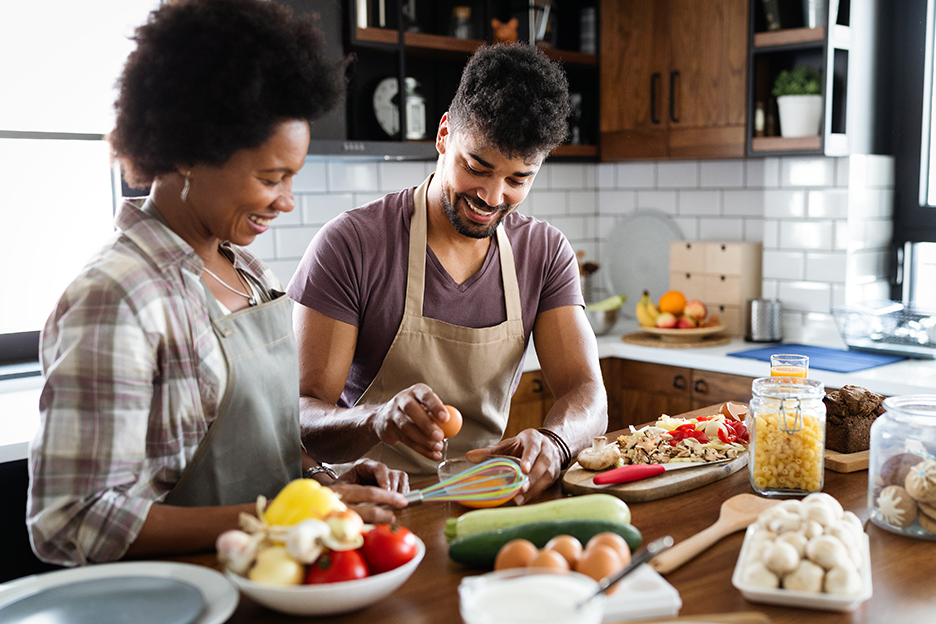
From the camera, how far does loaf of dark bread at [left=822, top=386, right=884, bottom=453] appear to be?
168 cm

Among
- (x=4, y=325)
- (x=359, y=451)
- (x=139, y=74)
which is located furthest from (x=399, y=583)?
(x=4, y=325)

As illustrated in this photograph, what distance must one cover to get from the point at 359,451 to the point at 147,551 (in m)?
0.59

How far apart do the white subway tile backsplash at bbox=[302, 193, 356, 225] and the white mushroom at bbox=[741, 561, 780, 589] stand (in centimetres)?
258

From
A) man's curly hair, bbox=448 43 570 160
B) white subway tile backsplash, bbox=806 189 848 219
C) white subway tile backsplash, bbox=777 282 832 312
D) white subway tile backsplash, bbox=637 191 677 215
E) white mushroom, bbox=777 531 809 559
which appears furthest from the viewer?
white subway tile backsplash, bbox=637 191 677 215

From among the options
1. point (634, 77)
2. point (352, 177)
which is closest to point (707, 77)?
point (634, 77)

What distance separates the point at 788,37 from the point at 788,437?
2291 millimetres

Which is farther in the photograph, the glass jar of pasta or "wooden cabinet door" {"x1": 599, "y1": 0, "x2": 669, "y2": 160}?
"wooden cabinet door" {"x1": 599, "y1": 0, "x2": 669, "y2": 160}

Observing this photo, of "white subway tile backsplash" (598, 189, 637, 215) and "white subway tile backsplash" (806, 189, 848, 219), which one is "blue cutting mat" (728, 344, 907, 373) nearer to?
"white subway tile backsplash" (806, 189, 848, 219)

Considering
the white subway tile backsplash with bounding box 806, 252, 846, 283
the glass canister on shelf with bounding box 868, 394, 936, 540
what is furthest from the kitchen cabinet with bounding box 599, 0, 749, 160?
the glass canister on shelf with bounding box 868, 394, 936, 540

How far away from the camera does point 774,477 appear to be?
4.87ft

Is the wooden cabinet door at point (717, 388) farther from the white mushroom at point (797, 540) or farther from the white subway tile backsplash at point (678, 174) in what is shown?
the white mushroom at point (797, 540)

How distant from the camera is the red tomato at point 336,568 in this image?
1.02 metres

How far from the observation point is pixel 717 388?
3270 millimetres

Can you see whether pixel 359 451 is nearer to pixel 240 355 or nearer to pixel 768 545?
pixel 240 355
